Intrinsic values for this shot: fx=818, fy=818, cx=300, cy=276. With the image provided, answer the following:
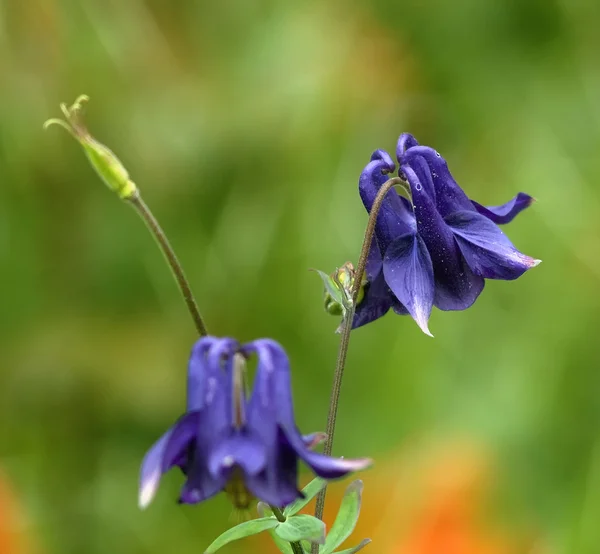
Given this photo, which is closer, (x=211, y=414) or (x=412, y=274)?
(x=211, y=414)

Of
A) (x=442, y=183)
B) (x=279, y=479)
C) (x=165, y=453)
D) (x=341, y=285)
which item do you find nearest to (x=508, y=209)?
(x=442, y=183)

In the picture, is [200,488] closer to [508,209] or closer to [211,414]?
[211,414]

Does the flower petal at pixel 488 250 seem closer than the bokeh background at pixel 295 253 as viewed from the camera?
Yes

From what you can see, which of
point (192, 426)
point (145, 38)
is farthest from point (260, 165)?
point (192, 426)

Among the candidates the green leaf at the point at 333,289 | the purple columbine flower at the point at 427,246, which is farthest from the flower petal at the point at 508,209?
the green leaf at the point at 333,289

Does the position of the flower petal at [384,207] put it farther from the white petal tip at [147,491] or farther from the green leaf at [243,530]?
the white petal tip at [147,491]

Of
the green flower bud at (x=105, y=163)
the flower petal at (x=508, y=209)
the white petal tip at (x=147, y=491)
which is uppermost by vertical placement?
the green flower bud at (x=105, y=163)

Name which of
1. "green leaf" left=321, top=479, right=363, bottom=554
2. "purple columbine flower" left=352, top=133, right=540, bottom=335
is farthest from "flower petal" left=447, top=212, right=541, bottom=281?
"green leaf" left=321, top=479, right=363, bottom=554
